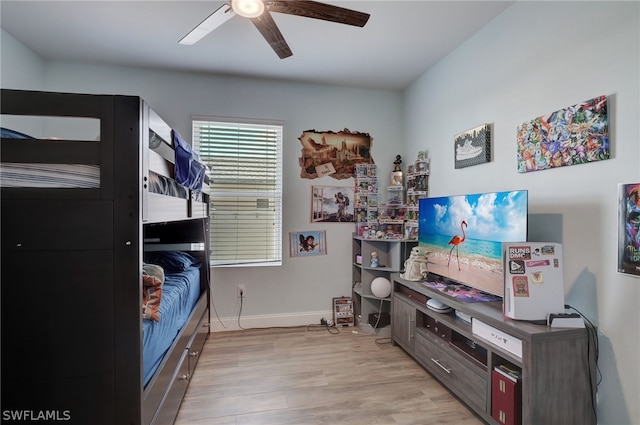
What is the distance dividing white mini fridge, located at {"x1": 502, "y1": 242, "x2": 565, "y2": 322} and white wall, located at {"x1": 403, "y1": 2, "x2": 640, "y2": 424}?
0.21 m

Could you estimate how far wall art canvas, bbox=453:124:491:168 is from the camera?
89.4 inches

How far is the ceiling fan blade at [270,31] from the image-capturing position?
165 cm

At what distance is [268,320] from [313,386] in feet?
3.93

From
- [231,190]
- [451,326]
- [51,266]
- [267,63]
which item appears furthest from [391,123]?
[51,266]

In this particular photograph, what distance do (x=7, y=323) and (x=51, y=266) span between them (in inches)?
10.0

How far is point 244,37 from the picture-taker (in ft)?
7.85

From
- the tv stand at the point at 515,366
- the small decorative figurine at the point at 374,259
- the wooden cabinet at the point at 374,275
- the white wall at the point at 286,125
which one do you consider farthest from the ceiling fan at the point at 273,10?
the small decorative figurine at the point at 374,259

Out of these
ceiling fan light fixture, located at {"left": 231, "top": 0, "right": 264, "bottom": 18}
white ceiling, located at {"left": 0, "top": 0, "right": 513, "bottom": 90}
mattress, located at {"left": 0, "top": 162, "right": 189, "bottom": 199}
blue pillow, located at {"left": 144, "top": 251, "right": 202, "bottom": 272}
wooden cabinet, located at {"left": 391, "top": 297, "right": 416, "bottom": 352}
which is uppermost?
white ceiling, located at {"left": 0, "top": 0, "right": 513, "bottom": 90}

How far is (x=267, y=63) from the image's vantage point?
2.84 metres

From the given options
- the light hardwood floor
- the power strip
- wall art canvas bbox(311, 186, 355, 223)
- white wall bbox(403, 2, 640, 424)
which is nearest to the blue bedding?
the light hardwood floor

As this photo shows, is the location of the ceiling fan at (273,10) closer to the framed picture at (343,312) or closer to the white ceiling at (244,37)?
the white ceiling at (244,37)

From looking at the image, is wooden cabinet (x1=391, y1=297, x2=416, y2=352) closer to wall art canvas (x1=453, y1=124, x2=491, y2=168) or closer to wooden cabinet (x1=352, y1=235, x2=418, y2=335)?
wooden cabinet (x1=352, y1=235, x2=418, y2=335)

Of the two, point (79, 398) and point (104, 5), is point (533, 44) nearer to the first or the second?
point (104, 5)

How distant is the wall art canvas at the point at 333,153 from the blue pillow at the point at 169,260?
1.47 metres
